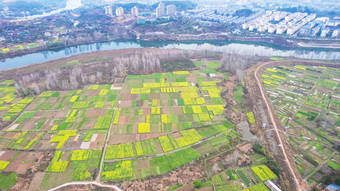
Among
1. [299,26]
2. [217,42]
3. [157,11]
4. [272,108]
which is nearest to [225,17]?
[299,26]

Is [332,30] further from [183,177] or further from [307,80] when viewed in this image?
[183,177]

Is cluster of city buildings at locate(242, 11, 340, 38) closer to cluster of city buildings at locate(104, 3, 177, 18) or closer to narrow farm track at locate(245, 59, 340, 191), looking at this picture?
narrow farm track at locate(245, 59, 340, 191)

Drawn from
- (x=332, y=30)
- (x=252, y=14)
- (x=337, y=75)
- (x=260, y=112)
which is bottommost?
(x=260, y=112)

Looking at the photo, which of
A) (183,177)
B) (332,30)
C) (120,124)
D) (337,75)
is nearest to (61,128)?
(120,124)

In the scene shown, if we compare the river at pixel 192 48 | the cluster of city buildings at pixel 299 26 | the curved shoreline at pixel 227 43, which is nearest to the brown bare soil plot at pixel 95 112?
the river at pixel 192 48

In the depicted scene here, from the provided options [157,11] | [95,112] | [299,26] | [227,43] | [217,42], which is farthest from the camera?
[157,11]

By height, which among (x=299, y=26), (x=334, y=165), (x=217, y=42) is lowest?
(x=334, y=165)

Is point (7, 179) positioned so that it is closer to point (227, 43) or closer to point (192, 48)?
point (192, 48)

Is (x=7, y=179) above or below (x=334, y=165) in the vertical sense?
below
